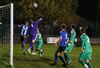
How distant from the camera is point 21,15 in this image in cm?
3566

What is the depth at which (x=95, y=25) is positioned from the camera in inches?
1495

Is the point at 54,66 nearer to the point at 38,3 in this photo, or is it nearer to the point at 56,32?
the point at 56,32

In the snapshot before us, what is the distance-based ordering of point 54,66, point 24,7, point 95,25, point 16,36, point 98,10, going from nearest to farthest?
1. point 54,66
2. point 16,36
3. point 24,7
4. point 95,25
5. point 98,10

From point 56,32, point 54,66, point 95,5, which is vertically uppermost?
point 95,5

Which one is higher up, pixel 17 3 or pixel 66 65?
pixel 17 3

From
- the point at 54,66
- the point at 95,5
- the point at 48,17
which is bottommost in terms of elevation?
the point at 54,66

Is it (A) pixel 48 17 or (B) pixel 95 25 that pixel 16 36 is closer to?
(A) pixel 48 17

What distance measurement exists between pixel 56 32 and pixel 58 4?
5.48 metres

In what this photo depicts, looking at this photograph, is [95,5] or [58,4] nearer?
[58,4]

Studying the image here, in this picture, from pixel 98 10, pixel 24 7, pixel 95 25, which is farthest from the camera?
pixel 98 10

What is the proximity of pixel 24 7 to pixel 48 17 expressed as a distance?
3930 mm

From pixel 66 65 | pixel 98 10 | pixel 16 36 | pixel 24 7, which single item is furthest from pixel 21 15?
pixel 66 65

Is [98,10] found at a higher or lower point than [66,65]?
higher

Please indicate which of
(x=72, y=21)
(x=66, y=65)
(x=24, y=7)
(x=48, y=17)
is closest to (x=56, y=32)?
(x=48, y=17)
